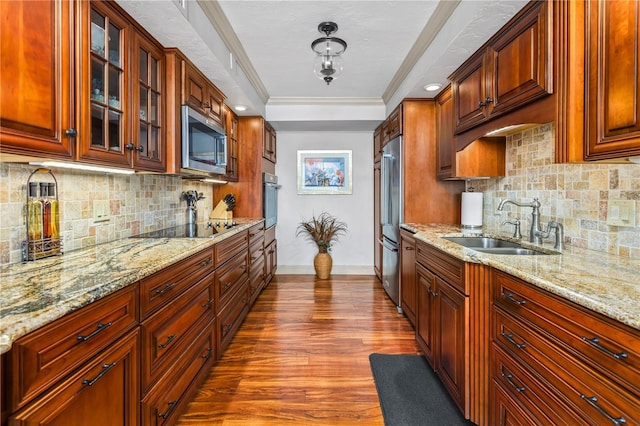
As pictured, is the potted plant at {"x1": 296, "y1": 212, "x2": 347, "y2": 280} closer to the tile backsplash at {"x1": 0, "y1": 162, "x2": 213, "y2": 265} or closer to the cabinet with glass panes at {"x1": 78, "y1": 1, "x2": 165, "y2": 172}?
the tile backsplash at {"x1": 0, "y1": 162, "x2": 213, "y2": 265}

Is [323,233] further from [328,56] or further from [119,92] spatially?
[119,92]

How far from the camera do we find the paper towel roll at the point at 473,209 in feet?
8.92

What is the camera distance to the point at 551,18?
146 cm

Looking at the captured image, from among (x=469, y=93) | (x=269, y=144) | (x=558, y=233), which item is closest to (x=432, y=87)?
(x=469, y=93)

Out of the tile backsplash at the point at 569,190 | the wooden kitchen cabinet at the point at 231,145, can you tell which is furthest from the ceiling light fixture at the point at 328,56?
the tile backsplash at the point at 569,190

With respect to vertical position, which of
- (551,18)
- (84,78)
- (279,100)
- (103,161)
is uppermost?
(279,100)

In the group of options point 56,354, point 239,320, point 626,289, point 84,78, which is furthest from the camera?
point 239,320

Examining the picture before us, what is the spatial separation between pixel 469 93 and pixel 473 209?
3.24 ft

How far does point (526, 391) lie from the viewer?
125cm

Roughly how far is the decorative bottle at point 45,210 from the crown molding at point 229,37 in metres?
1.37

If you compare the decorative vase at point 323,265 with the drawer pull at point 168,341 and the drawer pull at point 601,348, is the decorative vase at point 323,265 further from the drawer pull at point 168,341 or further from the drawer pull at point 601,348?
the drawer pull at point 601,348

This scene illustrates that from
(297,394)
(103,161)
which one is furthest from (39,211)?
(297,394)

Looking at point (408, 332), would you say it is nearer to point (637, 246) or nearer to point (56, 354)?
point (637, 246)

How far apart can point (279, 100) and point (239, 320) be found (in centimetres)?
278
